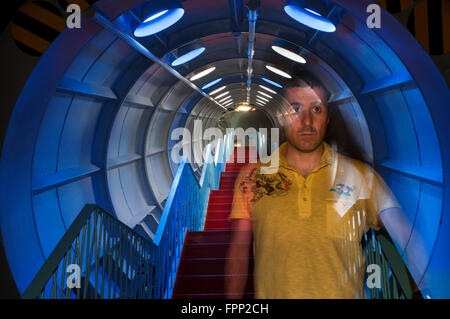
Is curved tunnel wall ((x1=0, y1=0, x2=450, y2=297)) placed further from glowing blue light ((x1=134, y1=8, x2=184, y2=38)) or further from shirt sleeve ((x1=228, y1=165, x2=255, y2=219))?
shirt sleeve ((x1=228, y1=165, x2=255, y2=219))

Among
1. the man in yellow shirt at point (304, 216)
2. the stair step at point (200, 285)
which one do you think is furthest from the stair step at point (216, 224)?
Result: the man in yellow shirt at point (304, 216)

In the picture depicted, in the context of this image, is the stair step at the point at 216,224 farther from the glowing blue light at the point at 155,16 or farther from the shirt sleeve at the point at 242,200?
the shirt sleeve at the point at 242,200

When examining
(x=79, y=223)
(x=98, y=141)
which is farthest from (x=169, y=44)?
(x=79, y=223)

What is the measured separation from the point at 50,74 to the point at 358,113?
427cm

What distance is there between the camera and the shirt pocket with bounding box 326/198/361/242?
1854 millimetres

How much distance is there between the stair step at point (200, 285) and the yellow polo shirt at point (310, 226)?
→ 212 centimetres

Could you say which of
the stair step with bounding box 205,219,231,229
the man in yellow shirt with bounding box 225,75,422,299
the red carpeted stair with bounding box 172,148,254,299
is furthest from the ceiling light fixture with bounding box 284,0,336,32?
the stair step with bounding box 205,219,231,229

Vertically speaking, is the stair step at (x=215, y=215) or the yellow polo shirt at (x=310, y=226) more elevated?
the yellow polo shirt at (x=310, y=226)

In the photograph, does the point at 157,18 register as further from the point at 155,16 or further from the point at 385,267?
the point at 385,267

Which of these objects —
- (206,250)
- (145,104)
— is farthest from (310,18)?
(145,104)

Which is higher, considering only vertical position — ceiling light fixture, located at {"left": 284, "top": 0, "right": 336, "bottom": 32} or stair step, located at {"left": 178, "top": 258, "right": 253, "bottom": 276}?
ceiling light fixture, located at {"left": 284, "top": 0, "right": 336, "bottom": 32}

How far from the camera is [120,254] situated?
282cm

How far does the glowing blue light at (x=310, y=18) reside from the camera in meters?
3.74

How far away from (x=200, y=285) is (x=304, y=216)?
2.65 metres
